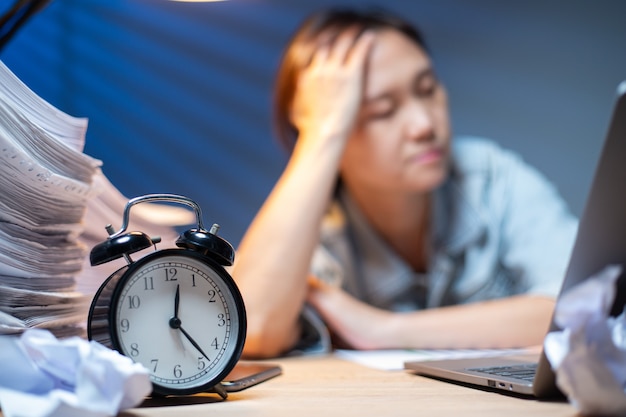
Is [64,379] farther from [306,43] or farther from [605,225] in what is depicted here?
[306,43]

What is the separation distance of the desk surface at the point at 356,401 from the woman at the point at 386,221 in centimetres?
37

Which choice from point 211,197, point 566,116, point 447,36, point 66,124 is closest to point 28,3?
point 66,124

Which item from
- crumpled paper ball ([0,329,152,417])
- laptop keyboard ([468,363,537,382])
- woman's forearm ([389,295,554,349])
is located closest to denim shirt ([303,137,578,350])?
woman's forearm ([389,295,554,349])

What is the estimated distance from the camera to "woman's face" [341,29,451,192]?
153 centimetres

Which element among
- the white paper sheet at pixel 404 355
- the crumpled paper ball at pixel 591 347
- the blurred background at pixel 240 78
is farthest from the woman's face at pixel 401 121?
the crumpled paper ball at pixel 591 347

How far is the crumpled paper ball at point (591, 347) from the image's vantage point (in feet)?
1.72

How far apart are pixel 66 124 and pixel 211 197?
2.33ft

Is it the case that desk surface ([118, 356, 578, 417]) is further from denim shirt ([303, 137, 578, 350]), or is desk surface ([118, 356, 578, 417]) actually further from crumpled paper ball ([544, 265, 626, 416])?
denim shirt ([303, 137, 578, 350])

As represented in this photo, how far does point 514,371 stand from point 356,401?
0.86 feet

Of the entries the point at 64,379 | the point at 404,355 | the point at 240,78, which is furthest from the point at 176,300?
the point at 240,78

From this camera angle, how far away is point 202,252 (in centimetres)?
68

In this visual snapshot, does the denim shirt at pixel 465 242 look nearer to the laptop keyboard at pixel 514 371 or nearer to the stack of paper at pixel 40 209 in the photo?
the laptop keyboard at pixel 514 371

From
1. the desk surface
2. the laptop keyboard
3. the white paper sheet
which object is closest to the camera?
the desk surface

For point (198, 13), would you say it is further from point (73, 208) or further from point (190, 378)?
point (190, 378)
